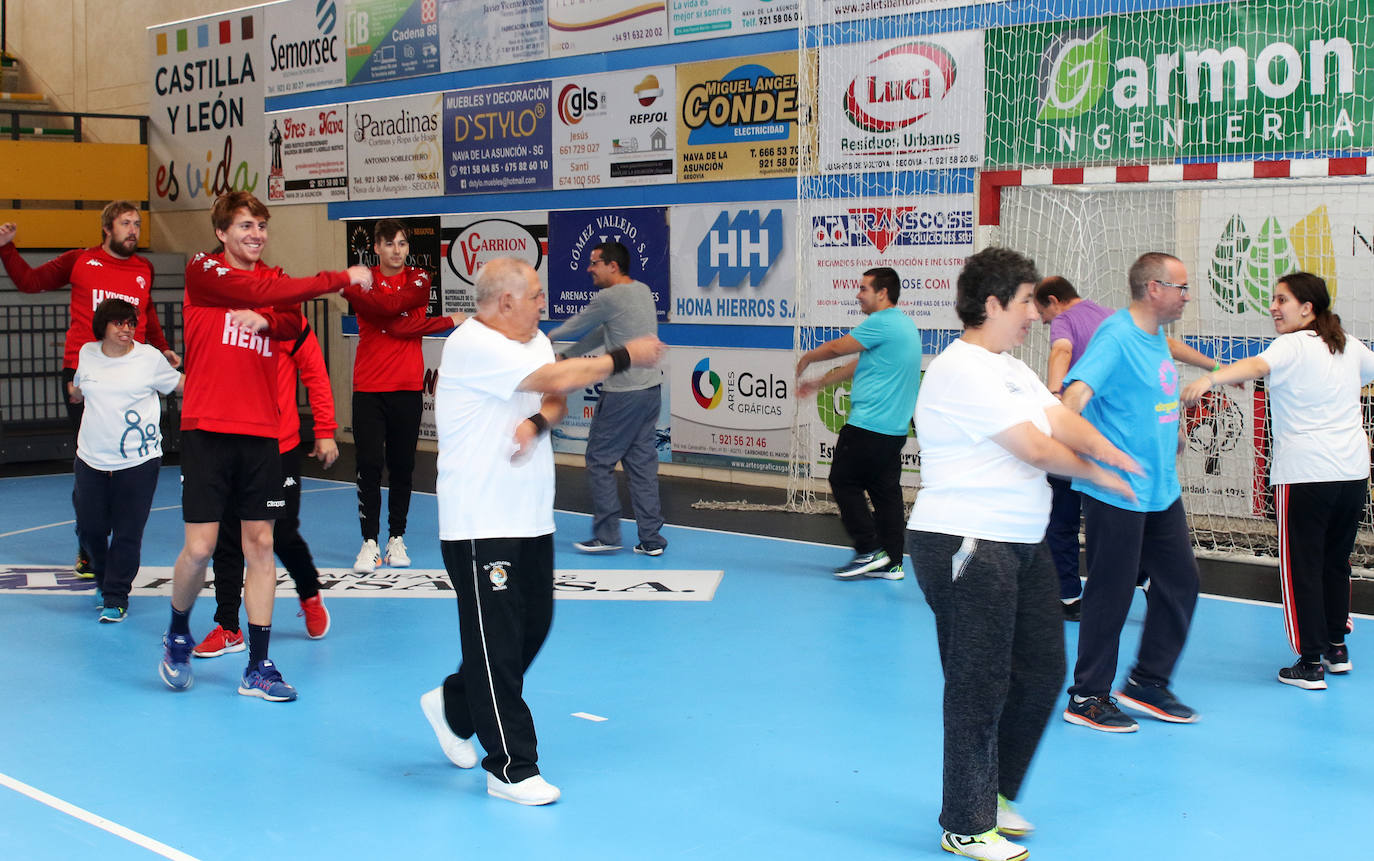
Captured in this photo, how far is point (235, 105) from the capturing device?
53.3 ft

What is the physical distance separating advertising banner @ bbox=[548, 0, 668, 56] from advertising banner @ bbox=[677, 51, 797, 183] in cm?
60

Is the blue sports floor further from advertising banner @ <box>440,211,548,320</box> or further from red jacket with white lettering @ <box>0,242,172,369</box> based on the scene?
advertising banner @ <box>440,211,548,320</box>

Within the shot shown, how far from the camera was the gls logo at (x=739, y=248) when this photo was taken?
37.9 ft

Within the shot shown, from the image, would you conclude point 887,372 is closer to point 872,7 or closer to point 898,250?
point 898,250

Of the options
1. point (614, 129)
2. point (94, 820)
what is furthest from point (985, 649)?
point (614, 129)

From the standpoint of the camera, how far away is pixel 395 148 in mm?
14680

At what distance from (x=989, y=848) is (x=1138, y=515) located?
161 cm

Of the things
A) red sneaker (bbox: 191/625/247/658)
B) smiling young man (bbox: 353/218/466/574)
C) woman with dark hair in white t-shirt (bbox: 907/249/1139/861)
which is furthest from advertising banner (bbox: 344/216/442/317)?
woman with dark hair in white t-shirt (bbox: 907/249/1139/861)

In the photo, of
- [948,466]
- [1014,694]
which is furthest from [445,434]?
[1014,694]

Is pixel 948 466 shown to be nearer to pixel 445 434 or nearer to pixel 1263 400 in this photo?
pixel 445 434

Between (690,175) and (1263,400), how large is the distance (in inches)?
208

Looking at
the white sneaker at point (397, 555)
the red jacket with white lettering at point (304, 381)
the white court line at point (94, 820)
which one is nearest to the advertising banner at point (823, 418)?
the white sneaker at point (397, 555)

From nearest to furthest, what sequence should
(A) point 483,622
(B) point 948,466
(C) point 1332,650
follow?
(B) point 948,466 < (A) point 483,622 < (C) point 1332,650

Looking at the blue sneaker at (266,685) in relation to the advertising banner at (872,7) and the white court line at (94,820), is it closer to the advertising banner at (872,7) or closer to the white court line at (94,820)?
the white court line at (94,820)
